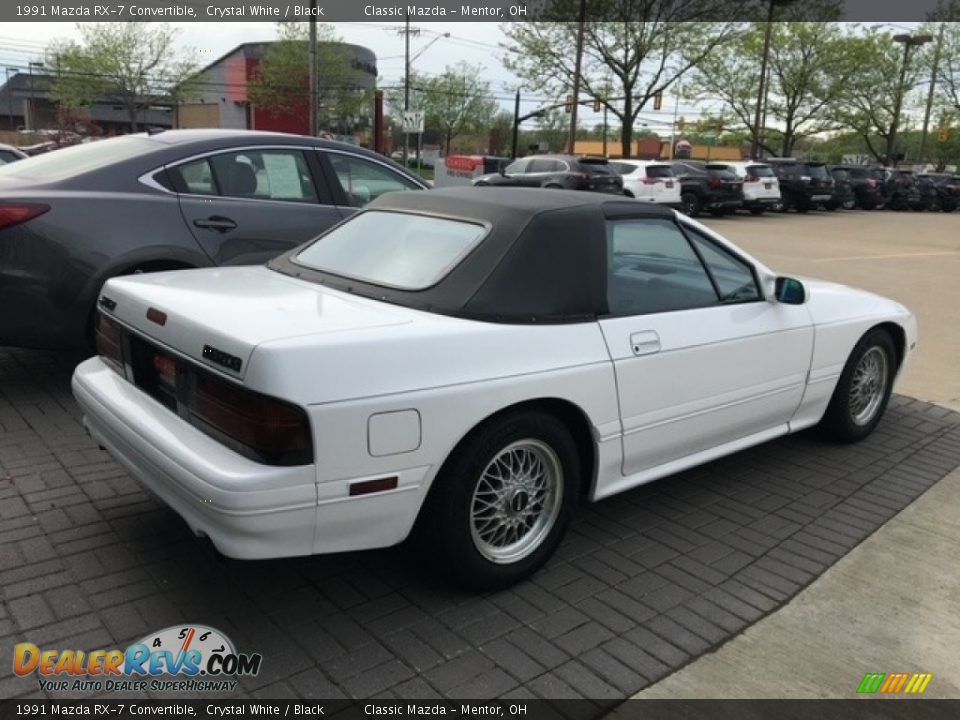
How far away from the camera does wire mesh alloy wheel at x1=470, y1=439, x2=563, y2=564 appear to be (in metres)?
2.98

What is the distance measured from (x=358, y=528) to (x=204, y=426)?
25.4 inches

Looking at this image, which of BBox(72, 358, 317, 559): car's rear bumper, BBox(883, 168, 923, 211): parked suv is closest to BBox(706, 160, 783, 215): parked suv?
BBox(883, 168, 923, 211): parked suv

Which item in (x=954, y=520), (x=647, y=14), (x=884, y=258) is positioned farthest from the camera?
(x=647, y=14)

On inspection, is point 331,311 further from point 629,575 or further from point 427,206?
point 629,575

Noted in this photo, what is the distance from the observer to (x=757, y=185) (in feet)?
80.8

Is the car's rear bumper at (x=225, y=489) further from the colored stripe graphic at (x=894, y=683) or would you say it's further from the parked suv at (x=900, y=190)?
the parked suv at (x=900, y=190)

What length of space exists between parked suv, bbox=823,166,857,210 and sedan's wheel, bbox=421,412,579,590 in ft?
93.3

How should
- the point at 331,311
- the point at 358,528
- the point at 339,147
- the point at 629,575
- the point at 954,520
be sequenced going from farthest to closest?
the point at 339,147
the point at 954,520
the point at 629,575
the point at 331,311
the point at 358,528

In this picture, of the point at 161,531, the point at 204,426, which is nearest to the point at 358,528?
the point at 204,426

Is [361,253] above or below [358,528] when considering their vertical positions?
above

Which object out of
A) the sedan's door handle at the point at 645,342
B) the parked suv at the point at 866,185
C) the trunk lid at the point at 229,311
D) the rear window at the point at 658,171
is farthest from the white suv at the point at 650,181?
the trunk lid at the point at 229,311

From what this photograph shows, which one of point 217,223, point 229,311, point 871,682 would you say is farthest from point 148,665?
point 217,223

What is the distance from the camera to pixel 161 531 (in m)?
3.41

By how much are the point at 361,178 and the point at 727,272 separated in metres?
3.01
